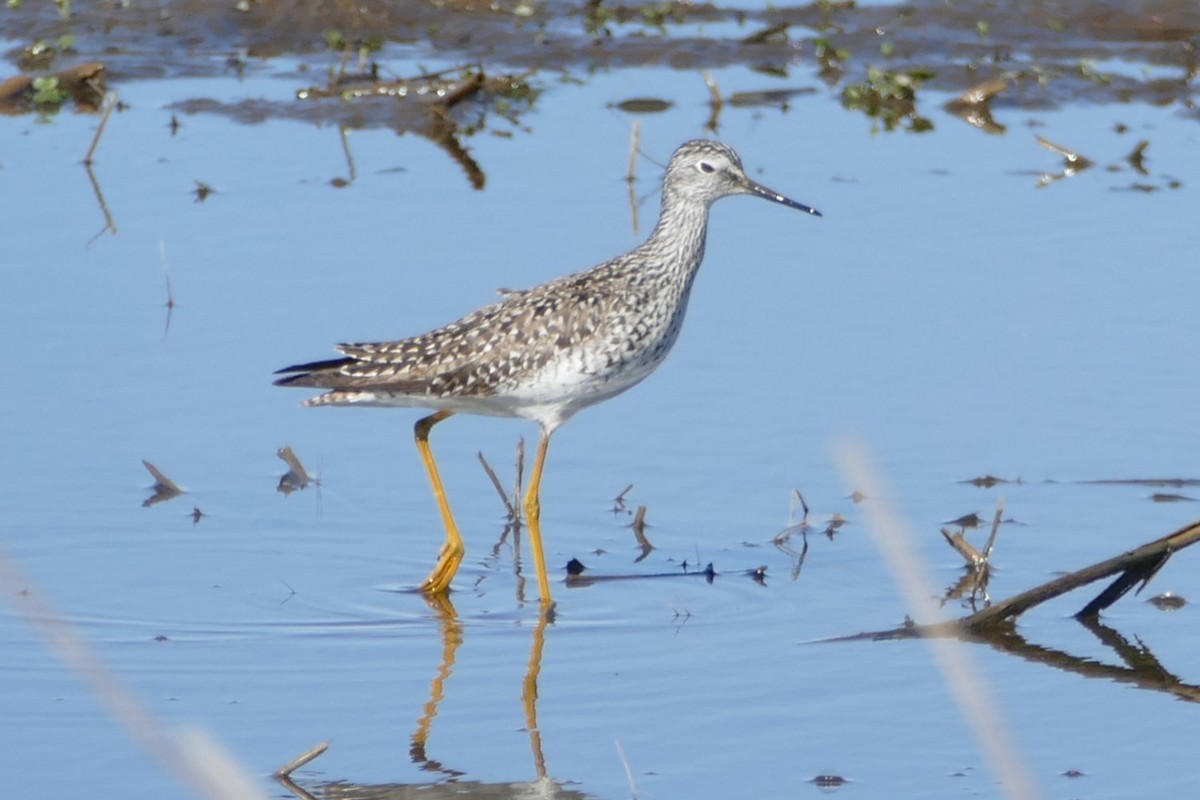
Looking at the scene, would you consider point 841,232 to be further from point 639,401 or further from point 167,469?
point 167,469

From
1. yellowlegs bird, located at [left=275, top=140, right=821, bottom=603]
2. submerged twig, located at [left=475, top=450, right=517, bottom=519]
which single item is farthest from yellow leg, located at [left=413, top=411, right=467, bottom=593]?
submerged twig, located at [left=475, top=450, right=517, bottom=519]

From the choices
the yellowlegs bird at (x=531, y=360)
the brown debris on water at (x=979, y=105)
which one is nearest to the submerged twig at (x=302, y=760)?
the yellowlegs bird at (x=531, y=360)

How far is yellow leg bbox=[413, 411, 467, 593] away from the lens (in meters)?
7.18

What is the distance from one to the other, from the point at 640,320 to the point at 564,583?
99 cm

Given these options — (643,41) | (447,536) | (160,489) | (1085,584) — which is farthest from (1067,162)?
(160,489)

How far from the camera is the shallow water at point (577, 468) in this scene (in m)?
5.84

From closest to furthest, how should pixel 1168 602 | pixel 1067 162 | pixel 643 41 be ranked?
pixel 1168 602 < pixel 1067 162 < pixel 643 41

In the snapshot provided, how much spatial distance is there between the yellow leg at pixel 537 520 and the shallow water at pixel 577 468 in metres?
0.09

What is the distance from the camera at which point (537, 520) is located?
7.29 m

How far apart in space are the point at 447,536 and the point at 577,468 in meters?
0.94

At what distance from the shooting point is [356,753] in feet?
18.6

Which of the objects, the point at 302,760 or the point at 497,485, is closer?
the point at 302,760

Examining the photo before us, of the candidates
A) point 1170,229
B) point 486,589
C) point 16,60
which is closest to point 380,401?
point 486,589

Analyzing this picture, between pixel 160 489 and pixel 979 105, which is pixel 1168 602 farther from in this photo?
pixel 979 105
